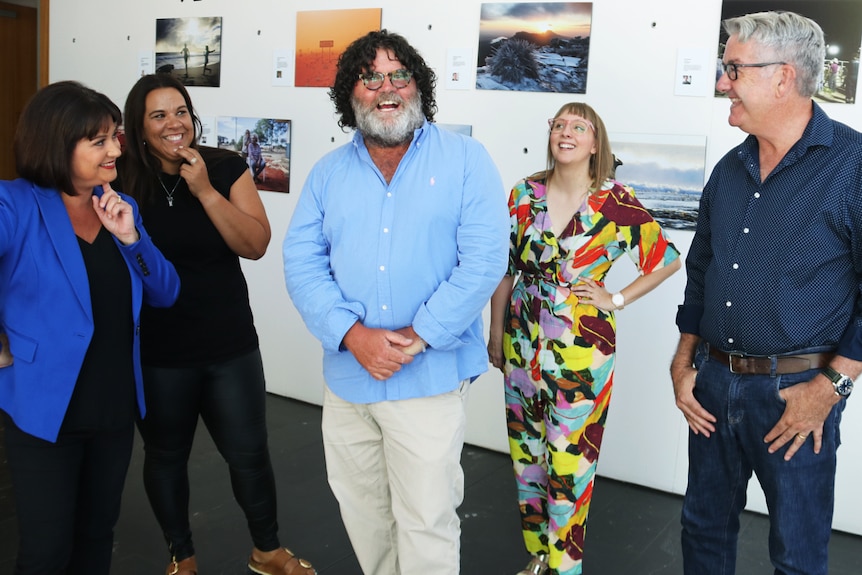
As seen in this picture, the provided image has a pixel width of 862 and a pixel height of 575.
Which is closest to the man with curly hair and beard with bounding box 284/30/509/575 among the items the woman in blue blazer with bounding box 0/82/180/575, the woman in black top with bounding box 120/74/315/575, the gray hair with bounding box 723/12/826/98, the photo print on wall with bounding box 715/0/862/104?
the woman in black top with bounding box 120/74/315/575

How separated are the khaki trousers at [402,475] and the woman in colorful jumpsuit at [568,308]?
1.60 ft

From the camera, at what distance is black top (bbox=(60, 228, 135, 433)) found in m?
2.10

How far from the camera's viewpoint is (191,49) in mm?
5090

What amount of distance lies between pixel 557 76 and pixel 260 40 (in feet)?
6.52

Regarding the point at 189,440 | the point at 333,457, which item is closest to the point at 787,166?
the point at 333,457

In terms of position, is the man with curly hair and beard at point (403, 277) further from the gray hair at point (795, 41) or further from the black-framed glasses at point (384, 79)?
the gray hair at point (795, 41)

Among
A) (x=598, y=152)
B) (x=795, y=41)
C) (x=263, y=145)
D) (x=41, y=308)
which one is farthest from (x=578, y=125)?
(x=263, y=145)

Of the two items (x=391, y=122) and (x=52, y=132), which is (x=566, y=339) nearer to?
(x=391, y=122)

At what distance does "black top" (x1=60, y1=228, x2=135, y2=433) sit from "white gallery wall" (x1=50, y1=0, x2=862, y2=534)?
2324 mm

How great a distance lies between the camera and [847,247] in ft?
6.53

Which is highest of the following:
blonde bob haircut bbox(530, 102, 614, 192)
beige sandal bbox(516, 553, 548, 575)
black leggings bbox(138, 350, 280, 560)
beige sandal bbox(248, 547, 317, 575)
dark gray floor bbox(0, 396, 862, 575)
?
blonde bob haircut bbox(530, 102, 614, 192)

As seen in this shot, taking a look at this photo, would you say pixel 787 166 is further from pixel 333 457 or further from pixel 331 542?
pixel 331 542

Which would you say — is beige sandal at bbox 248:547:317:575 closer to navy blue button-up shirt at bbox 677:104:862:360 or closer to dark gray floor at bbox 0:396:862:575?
dark gray floor at bbox 0:396:862:575

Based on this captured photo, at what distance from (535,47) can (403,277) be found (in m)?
2.10
